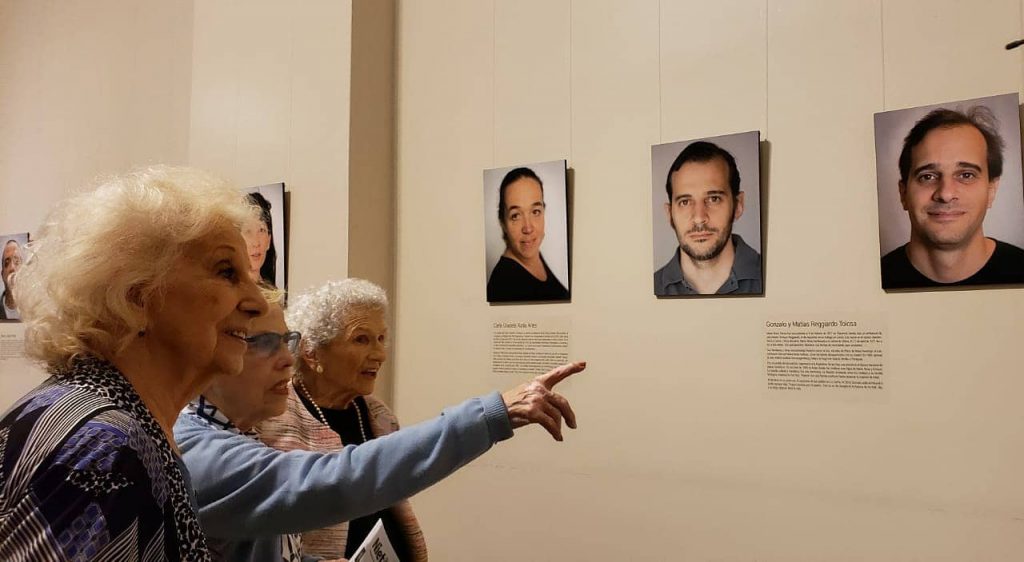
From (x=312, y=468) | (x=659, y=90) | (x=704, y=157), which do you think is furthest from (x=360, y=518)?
(x=659, y=90)

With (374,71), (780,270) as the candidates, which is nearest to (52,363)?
(780,270)

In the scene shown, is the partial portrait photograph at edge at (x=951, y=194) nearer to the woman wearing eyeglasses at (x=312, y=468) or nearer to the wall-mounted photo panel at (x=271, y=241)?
the woman wearing eyeglasses at (x=312, y=468)

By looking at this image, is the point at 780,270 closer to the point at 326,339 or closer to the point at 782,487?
the point at 782,487

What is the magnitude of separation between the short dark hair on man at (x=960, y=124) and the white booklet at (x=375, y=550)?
230 centimetres

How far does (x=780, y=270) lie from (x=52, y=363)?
278cm

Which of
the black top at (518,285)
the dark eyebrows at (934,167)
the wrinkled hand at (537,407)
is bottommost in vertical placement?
the wrinkled hand at (537,407)

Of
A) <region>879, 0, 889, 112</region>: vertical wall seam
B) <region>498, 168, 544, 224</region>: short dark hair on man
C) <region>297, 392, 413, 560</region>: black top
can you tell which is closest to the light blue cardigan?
<region>297, 392, 413, 560</region>: black top

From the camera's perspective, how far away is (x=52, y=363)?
1230mm

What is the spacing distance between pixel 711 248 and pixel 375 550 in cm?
192

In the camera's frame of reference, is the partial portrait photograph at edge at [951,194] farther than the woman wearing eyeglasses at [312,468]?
Yes

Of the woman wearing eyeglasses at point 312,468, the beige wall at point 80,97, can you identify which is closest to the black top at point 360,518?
the woman wearing eyeglasses at point 312,468

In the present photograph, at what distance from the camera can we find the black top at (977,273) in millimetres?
2822

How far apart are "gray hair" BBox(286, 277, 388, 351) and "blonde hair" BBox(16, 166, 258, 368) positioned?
5.14 feet

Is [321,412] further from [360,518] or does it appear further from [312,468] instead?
[312,468]
